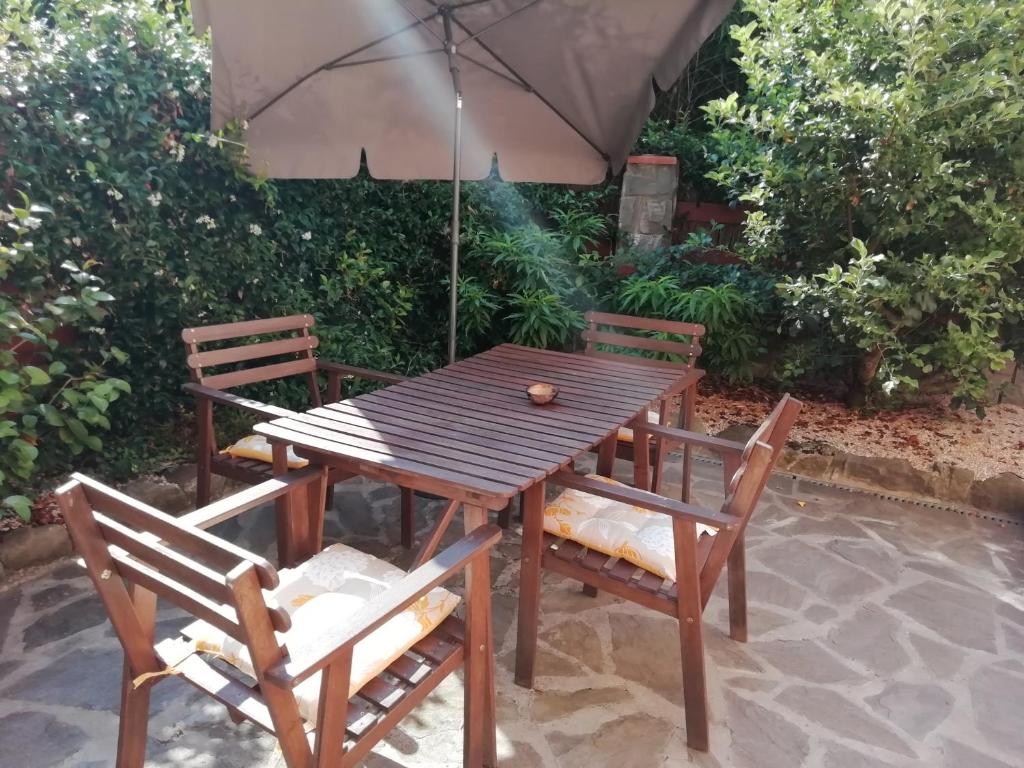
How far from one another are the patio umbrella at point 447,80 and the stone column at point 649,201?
7.13 ft

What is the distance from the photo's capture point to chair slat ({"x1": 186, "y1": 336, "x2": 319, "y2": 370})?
256cm

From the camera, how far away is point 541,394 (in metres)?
2.35

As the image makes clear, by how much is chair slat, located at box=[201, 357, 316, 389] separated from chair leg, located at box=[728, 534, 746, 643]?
76.2 inches

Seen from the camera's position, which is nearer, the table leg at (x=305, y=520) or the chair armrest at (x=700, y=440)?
the table leg at (x=305, y=520)

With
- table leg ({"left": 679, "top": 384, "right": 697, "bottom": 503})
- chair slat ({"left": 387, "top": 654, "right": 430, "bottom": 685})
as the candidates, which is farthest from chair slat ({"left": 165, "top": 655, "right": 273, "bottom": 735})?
table leg ({"left": 679, "top": 384, "right": 697, "bottom": 503})

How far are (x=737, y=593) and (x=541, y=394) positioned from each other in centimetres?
100

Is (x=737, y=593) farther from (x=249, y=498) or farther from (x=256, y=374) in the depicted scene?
(x=256, y=374)

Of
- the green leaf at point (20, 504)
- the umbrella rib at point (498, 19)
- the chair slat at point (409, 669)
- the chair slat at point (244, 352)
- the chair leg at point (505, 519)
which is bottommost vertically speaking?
the chair leg at point (505, 519)

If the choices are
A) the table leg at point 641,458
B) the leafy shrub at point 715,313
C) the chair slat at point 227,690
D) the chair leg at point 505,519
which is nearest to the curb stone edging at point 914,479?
the leafy shrub at point 715,313

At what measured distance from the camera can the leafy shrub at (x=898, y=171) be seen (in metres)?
3.21

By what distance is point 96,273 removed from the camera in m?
2.94

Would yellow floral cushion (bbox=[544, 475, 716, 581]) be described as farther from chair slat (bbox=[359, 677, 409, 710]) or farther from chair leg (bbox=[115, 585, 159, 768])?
chair leg (bbox=[115, 585, 159, 768])

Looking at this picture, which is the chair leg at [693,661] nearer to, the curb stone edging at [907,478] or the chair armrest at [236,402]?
the chair armrest at [236,402]

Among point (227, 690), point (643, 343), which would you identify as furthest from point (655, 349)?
point (227, 690)
